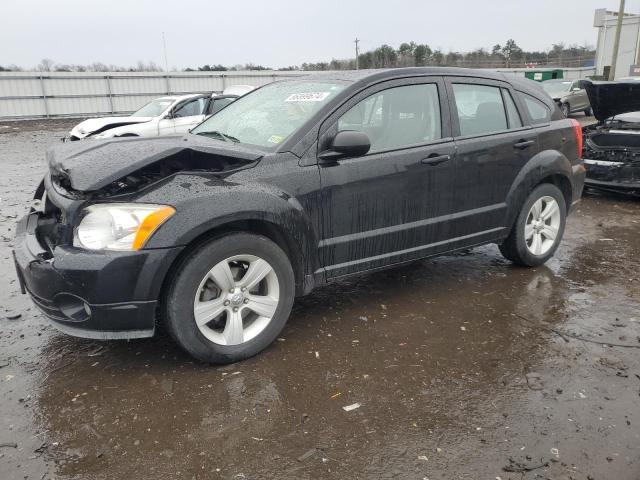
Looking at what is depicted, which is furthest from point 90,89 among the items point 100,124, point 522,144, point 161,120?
point 522,144

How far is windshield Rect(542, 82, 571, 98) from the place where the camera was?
2058 centimetres

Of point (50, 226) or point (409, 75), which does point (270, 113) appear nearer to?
point (409, 75)

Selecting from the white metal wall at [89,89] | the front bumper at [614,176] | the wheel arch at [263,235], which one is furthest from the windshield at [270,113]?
the white metal wall at [89,89]

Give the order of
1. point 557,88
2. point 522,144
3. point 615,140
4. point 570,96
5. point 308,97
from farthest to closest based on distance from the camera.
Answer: point 557,88 < point 570,96 < point 615,140 < point 522,144 < point 308,97

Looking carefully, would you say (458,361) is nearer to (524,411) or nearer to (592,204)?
(524,411)

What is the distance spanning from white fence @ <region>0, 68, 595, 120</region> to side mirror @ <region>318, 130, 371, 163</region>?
67.6 feet

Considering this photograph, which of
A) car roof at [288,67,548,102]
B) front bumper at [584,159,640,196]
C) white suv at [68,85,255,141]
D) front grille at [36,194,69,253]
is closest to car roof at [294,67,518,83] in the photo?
car roof at [288,67,548,102]

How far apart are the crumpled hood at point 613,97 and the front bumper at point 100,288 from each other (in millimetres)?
6784

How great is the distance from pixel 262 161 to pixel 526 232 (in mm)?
2741

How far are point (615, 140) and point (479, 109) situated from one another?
15.0 ft

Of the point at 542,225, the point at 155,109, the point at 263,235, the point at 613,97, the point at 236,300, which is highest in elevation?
the point at 613,97

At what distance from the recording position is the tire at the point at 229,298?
A: 3008mm

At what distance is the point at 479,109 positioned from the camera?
14.4ft

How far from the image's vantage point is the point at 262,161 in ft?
10.8
